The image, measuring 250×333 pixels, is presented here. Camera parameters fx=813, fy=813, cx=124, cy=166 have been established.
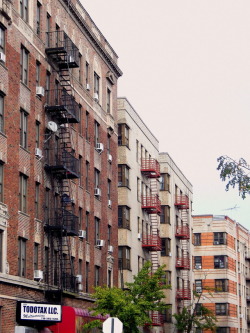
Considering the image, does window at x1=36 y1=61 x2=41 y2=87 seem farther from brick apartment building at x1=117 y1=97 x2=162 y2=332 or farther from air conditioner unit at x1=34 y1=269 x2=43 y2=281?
brick apartment building at x1=117 y1=97 x2=162 y2=332

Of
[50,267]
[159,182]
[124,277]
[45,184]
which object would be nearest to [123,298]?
[50,267]

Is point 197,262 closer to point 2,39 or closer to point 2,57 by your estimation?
point 2,39

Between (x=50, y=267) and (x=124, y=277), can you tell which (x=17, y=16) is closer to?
(x=50, y=267)

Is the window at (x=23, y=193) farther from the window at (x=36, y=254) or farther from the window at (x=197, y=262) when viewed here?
the window at (x=197, y=262)

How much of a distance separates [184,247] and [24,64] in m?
50.3

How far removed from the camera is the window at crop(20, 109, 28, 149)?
40.2 metres

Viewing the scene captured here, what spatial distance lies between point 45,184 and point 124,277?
19693 mm

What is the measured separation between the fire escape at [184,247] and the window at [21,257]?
142 ft

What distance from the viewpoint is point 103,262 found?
54.2 meters

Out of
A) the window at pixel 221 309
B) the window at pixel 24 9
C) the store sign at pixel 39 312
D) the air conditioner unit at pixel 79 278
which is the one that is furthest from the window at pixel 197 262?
the window at pixel 24 9

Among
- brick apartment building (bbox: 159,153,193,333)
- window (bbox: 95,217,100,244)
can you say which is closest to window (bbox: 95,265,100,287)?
window (bbox: 95,217,100,244)

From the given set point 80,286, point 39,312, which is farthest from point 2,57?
point 80,286

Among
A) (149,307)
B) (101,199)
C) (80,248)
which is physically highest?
(101,199)

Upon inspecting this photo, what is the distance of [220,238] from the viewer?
361 feet
